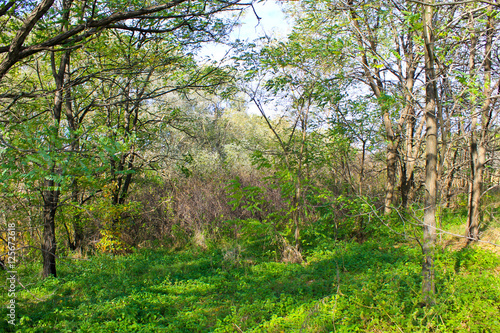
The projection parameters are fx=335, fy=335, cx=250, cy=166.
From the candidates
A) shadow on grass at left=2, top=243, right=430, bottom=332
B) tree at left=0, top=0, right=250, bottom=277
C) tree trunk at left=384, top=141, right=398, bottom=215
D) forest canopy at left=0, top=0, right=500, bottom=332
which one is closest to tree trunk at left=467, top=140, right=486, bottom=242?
forest canopy at left=0, top=0, right=500, bottom=332

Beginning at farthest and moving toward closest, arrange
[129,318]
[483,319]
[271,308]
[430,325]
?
[271,308], [129,318], [483,319], [430,325]

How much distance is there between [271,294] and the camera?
5.00m

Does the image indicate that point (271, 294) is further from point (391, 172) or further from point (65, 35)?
point (391, 172)

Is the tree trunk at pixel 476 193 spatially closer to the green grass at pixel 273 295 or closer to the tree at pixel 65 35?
the green grass at pixel 273 295

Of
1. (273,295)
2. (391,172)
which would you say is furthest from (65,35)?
(391,172)

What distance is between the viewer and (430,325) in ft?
11.1

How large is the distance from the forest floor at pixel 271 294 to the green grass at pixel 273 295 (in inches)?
0.7

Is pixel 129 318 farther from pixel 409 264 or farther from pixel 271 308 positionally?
pixel 409 264

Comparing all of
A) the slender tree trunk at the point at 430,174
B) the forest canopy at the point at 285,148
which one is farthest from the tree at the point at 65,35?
the slender tree trunk at the point at 430,174

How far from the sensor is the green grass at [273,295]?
3.89m

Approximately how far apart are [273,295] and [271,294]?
0.06 m

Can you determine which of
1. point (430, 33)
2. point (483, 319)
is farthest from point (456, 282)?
point (430, 33)

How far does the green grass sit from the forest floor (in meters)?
0.02

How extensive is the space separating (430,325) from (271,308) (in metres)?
1.94
